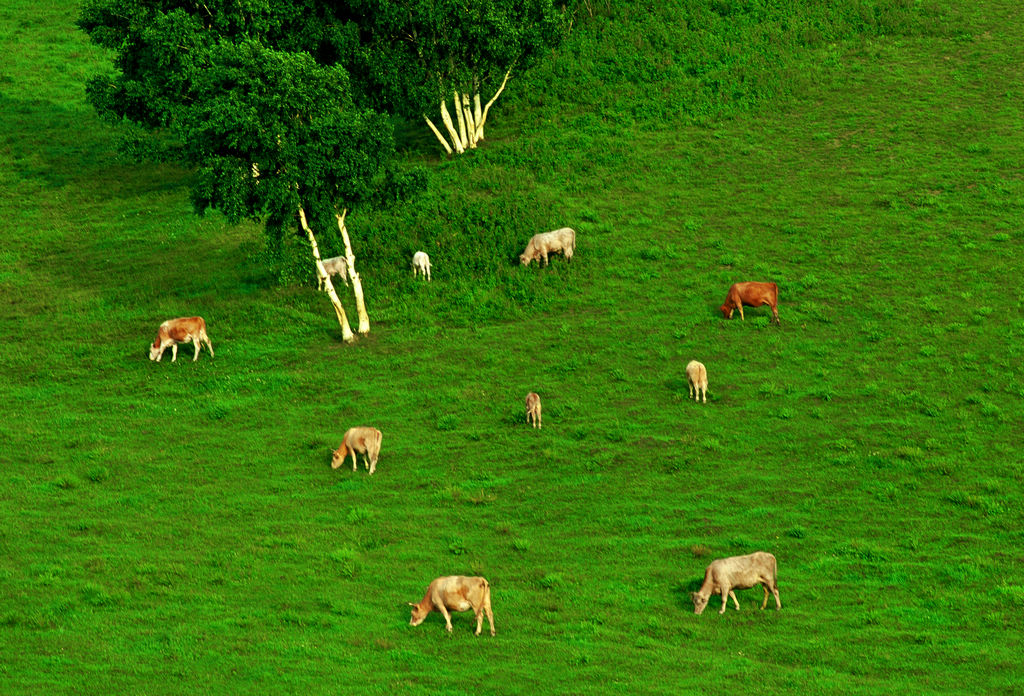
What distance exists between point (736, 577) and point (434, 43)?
3829 centimetres

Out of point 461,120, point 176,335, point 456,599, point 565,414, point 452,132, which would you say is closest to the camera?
point 456,599

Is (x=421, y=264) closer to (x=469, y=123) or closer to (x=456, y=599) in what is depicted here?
(x=469, y=123)

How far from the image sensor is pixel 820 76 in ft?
227

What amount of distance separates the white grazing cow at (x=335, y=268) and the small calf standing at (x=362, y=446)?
14.4 metres

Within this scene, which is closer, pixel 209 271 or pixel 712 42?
pixel 209 271

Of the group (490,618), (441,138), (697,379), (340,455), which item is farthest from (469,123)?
(490,618)

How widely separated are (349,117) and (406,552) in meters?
20.2

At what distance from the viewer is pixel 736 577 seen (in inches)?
1063

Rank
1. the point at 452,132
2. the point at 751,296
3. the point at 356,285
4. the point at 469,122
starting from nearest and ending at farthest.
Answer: the point at 751,296
the point at 356,285
the point at 452,132
the point at 469,122

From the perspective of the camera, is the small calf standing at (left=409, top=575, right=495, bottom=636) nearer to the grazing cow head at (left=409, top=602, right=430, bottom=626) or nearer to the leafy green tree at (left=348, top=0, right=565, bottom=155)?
the grazing cow head at (left=409, top=602, right=430, bottom=626)

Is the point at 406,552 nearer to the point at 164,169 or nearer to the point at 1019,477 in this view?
the point at 1019,477

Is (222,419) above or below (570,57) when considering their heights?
below

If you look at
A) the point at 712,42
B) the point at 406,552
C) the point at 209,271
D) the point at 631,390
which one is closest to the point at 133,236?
the point at 209,271

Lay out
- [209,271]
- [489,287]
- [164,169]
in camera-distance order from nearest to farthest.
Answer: [489,287] → [209,271] → [164,169]
